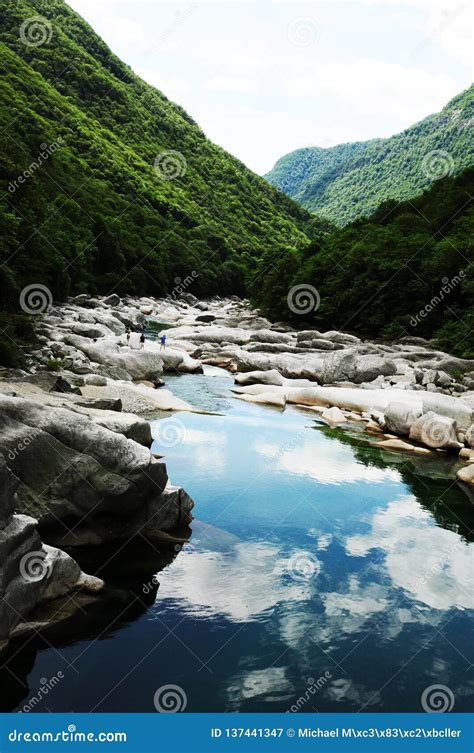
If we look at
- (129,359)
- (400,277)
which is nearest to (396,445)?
(129,359)

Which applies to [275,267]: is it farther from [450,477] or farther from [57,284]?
[450,477]

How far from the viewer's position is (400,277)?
46.7 meters

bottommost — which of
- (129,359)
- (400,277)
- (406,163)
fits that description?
(129,359)

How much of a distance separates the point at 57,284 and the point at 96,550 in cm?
3437

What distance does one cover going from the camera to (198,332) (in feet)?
141

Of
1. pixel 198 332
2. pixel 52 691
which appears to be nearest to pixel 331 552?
pixel 52 691

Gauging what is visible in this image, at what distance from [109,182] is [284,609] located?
93817 millimetres

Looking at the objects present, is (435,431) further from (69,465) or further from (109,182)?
(109,182)

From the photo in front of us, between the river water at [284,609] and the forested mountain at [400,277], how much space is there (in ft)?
83.7

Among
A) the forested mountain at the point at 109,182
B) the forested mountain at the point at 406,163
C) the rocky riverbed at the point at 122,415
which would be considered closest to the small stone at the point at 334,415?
the rocky riverbed at the point at 122,415

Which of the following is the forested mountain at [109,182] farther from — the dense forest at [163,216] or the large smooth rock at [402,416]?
the large smooth rock at [402,416]

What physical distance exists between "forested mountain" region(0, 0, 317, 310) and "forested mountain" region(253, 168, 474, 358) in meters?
20.2

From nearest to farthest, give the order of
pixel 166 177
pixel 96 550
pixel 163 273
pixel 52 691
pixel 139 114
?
pixel 52 691 → pixel 96 550 → pixel 163 273 → pixel 166 177 → pixel 139 114

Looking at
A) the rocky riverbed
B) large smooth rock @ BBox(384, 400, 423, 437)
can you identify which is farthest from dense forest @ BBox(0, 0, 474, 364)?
large smooth rock @ BBox(384, 400, 423, 437)
